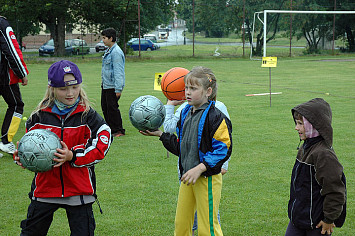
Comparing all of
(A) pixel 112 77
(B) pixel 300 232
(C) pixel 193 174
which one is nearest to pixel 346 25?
(A) pixel 112 77

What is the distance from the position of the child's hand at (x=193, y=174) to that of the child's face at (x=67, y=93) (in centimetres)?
110

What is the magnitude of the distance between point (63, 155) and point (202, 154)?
3.76 ft

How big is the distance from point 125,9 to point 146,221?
31.7 metres

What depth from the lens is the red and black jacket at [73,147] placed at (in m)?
3.62

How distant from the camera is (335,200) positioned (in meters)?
3.45

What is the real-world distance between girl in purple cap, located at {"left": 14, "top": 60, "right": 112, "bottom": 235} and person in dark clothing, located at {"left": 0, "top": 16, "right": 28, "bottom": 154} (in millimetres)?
4617

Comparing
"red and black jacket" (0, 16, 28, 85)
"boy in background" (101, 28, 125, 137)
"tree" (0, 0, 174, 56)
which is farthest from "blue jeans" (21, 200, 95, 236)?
"tree" (0, 0, 174, 56)

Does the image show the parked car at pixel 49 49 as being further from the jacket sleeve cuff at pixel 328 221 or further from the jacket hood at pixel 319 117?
the jacket sleeve cuff at pixel 328 221

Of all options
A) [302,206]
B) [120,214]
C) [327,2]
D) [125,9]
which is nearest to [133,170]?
[120,214]

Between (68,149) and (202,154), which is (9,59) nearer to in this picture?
(68,149)

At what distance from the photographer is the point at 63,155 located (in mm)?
3439

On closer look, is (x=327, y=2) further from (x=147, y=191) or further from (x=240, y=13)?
(x=147, y=191)

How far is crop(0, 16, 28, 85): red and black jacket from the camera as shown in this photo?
7.84 meters

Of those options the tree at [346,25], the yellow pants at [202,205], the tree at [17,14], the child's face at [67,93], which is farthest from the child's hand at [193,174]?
the tree at [346,25]
